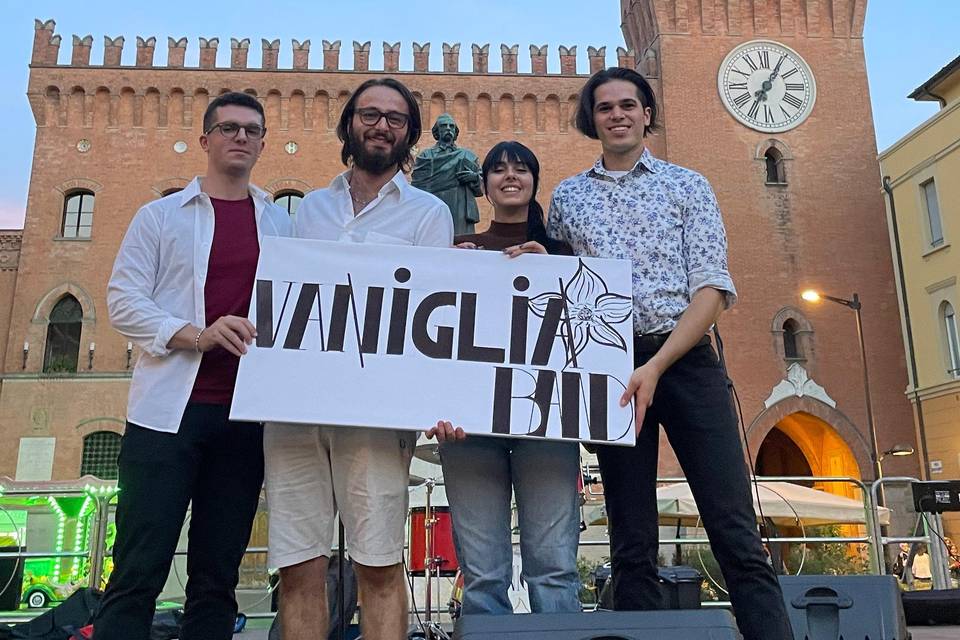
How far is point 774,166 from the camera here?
72.6ft

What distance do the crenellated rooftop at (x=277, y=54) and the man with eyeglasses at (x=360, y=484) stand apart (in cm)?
2028

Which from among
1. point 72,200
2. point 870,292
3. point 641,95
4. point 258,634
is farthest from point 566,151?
point 641,95

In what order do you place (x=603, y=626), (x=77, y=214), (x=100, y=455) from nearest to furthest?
(x=603, y=626)
(x=100, y=455)
(x=77, y=214)

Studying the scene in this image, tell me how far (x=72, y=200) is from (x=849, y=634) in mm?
22495

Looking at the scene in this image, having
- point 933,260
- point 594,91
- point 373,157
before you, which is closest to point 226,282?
point 373,157

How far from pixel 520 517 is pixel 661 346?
76 centimetres

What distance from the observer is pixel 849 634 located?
2.98 metres

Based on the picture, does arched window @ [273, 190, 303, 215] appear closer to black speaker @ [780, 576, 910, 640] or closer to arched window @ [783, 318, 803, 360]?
arched window @ [783, 318, 803, 360]

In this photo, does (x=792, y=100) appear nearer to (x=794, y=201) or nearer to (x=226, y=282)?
(x=794, y=201)

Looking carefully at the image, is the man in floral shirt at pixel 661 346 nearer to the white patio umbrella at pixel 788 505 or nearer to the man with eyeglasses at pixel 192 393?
the man with eyeglasses at pixel 192 393

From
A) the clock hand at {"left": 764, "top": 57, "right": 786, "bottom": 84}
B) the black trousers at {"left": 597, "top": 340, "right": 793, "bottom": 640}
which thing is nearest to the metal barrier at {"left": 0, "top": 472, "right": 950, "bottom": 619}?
the black trousers at {"left": 597, "top": 340, "right": 793, "bottom": 640}

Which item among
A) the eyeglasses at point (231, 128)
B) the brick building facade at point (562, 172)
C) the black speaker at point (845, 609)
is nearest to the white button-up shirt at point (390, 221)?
the eyeglasses at point (231, 128)

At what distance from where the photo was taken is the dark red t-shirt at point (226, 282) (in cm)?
273

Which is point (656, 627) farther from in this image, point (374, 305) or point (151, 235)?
point (151, 235)
